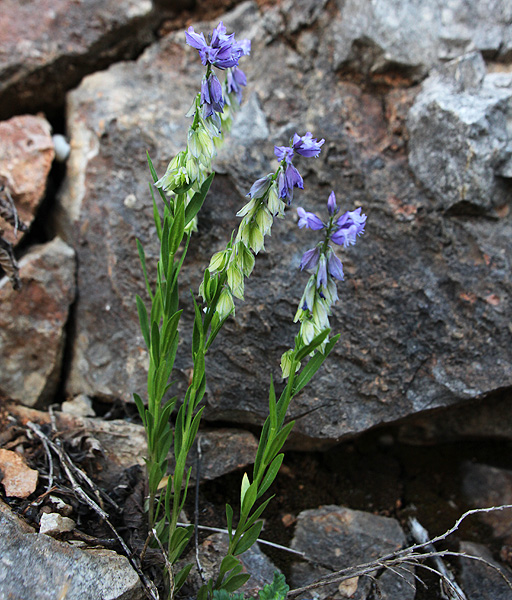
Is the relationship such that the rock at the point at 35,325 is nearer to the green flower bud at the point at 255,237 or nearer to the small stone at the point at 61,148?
the small stone at the point at 61,148

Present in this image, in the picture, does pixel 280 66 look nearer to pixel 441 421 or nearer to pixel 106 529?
pixel 441 421

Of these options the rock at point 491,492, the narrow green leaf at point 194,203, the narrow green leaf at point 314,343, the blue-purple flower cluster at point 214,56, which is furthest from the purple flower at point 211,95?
the rock at point 491,492

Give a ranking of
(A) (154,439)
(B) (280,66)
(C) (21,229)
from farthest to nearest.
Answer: (B) (280,66)
(C) (21,229)
(A) (154,439)

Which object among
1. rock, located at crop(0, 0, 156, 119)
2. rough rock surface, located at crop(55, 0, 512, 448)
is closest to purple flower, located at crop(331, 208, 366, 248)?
rough rock surface, located at crop(55, 0, 512, 448)

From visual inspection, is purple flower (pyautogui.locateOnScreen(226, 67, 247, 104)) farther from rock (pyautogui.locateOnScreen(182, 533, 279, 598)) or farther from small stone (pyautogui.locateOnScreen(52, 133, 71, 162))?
rock (pyautogui.locateOnScreen(182, 533, 279, 598))

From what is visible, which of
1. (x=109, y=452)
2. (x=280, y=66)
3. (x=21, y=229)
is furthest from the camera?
(x=280, y=66)

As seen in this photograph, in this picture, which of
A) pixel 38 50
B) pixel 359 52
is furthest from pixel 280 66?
pixel 38 50
